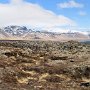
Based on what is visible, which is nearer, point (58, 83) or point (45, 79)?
point (58, 83)

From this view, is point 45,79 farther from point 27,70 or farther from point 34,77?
point 27,70

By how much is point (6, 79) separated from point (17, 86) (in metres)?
3.89

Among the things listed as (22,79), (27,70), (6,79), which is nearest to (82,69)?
(27,70)

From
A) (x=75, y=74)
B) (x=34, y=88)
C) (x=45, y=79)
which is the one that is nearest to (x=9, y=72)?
(x=45, y=79)

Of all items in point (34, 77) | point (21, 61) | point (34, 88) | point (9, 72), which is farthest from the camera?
point (21, 61)

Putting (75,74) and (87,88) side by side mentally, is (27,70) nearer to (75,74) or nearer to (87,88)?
(75,74)

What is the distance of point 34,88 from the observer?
1484 inches

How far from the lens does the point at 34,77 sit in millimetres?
48531

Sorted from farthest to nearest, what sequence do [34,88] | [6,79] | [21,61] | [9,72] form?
[21,61] → [9,72] → [6,79] → [34,88]

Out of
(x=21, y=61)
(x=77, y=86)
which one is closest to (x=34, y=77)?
(x=77, y=86)

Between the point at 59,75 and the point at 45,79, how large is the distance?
524 cm

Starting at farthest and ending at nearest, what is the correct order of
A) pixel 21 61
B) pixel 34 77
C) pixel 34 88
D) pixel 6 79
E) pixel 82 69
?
1. pixel 21 61
2. pixel 82 69
3. pixel 34 77
4. pixel 6 79
5. pixel 34 88

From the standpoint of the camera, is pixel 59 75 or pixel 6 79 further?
pixel 59 75

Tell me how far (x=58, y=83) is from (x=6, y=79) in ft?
25.7
